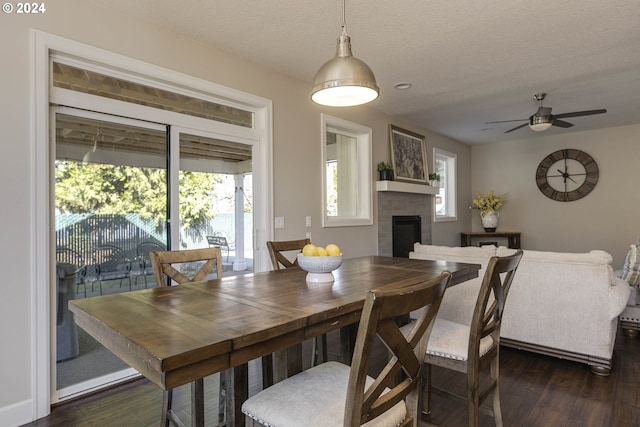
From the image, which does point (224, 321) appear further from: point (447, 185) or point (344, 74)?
point (447, 185)

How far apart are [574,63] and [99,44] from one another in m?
4.03

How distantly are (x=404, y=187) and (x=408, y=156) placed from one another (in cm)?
62

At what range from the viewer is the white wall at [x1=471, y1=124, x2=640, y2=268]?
5.80m

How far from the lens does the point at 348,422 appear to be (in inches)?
40.8

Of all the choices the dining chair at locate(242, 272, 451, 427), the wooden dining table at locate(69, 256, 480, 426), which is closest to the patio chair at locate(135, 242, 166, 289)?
the wooden dining table at locate(69, 256, 480, 426)

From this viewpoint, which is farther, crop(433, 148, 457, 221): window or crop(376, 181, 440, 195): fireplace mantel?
crop(433, 148, 457, 221): window

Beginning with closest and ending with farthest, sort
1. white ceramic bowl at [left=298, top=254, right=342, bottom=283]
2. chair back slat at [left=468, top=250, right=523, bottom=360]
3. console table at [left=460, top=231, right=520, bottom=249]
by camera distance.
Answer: chair back slat at [left=468, top=250, right=523, bottom=360], white ceramic bowl at [left=298, top=254, right=342, bottom=283], console table at [left=460, top=231, right=520, bottom=249]

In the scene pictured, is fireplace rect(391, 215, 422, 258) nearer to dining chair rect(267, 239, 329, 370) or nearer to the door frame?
dining chair rect(267, 239, 329, 370)

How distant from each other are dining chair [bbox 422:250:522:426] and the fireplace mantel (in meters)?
→ 2.92

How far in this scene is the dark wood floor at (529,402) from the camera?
2.09 m

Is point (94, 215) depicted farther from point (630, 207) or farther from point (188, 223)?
point (630, 207)

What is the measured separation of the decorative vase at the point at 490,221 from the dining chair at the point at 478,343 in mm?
5350

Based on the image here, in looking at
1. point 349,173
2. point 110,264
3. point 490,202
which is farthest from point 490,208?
point 110,264
